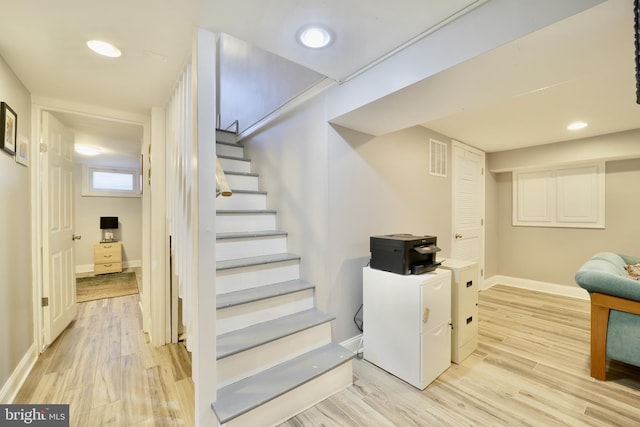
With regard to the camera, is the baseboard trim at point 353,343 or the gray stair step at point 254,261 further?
the baseboard trim at point 353,343

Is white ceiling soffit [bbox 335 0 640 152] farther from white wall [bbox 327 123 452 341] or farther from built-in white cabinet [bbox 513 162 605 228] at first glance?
built-in white cabinet [bbox 513 162 605 228]

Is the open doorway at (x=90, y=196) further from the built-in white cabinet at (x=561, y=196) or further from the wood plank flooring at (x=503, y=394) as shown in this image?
the built-in white cabinet at (x=561, y=196)

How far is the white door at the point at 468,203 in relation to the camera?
349cm

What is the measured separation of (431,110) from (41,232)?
3.38m

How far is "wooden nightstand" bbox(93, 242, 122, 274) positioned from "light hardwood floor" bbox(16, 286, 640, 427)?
10.6ft

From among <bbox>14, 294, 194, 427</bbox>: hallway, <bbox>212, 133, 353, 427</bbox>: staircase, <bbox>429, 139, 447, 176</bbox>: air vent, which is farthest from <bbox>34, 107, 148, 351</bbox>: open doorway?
<bbox>429, 139, 447, 176</bbox>: air vent

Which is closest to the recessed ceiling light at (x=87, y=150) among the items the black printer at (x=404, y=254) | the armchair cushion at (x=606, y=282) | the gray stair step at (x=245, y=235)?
the gray stair step at (x=245, y=235)

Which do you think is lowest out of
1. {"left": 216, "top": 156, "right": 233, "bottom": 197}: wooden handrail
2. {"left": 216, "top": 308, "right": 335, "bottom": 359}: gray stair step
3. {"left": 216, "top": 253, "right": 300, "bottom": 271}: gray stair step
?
{"left": 216, "top": 308, "right": 335, "bottom": 359}: gray stair step

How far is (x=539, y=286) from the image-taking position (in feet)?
13.3

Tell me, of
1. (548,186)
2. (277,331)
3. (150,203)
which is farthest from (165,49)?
(548,186)

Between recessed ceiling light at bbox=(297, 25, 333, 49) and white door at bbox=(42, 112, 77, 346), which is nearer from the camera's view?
recessed ceiling light at bbox=(297, 25, 333, 49)

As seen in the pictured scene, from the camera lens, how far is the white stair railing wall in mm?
1671

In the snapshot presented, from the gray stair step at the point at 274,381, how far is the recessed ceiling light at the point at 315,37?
198cm

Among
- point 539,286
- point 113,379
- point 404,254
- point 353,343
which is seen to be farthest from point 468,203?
point 113,379
